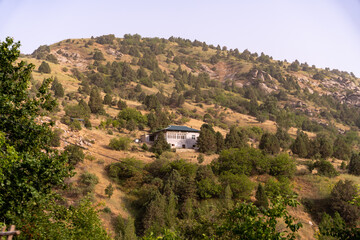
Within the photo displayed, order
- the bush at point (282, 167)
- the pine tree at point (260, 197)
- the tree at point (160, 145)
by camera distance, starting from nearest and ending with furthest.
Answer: the pine tree at point (260, 197) < the bush at point (282, 167) < the tree at point (160, 145)

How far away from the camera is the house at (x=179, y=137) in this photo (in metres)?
57.0

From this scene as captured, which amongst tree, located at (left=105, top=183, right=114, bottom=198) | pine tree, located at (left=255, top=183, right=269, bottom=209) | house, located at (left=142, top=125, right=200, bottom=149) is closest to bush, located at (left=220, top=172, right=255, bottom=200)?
pine tree, located at (left=255, top=183, right=269, bottom=209)

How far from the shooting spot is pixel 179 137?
5772 centimetres

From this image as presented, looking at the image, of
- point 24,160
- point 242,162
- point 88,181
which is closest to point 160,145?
point 242,162

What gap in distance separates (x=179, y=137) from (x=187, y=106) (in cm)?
3980

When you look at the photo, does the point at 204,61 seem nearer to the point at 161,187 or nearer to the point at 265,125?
the point at 265,125

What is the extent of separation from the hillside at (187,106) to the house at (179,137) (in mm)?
5685

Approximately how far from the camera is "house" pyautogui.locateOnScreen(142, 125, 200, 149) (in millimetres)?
57000

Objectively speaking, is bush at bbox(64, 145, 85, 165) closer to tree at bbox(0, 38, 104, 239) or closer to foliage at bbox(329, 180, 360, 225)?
tree at bbox(0, 38, 104, 239)

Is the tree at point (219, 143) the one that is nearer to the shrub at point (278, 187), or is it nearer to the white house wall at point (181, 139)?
the white house wall at point (181, 139)

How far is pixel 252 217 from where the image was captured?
8703 mm

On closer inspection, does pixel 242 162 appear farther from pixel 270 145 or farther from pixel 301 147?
pixel 301 147

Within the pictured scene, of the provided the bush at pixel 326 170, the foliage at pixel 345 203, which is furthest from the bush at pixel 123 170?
the bush at pixel 326 170

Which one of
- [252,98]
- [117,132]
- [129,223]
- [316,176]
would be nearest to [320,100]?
[252,98]
